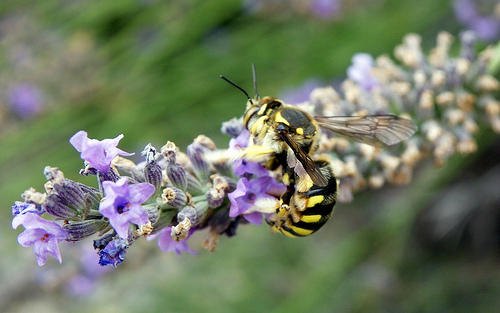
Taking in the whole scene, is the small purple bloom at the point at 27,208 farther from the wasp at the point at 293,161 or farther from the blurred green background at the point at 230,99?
the blurred green background at the point at 230,99

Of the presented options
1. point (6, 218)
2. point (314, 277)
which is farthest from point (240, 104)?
point (6, 218)

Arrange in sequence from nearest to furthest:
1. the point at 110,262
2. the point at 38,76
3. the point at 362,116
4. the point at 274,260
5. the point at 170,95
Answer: the point at 110,262, the point at 362,116, the point at 170,95, the point at 38,76, the point at 274,260

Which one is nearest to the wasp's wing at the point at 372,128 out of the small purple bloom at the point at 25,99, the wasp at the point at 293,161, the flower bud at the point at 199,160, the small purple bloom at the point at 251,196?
the wasp at the point at 293,161

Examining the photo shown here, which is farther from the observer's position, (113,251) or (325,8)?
(325,8)

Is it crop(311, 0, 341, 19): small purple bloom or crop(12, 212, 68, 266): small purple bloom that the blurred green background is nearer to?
crop(311, 0, 341, 19): small purple bloom

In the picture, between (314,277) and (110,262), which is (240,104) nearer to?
(314,277)

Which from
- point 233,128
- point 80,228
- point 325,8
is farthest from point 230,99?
point 80,228

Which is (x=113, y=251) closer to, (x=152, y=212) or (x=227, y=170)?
(x=152, y=212)
